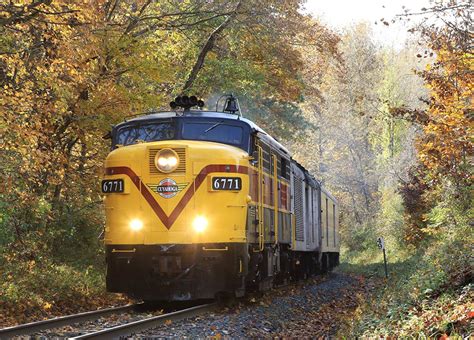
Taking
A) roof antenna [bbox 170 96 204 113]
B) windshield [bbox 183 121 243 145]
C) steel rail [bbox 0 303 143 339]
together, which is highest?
roof antenna [bbox 170 96 204 113]

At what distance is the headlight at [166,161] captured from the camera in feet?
36.7

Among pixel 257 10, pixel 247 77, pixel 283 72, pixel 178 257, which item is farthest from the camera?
pixel 283 72

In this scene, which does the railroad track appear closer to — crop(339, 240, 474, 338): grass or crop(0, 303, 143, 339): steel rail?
crop(0, 303, 143, 339): steel rail

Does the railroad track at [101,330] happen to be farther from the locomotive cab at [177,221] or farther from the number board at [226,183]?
the number board at [226,183]

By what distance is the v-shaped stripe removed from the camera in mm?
11133

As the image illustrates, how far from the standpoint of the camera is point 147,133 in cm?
1226

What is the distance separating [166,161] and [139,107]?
5456 millimetres

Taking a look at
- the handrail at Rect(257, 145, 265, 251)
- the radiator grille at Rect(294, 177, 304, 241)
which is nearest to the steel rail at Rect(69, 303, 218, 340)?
the handrail at Rect(257, 145, 265, 251)

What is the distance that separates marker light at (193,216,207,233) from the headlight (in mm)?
899

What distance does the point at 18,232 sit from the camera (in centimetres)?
1532

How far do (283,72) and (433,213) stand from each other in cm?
756

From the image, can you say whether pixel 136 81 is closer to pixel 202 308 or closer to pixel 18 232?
pixel 18 232

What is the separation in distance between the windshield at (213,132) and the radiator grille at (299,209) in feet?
17.4

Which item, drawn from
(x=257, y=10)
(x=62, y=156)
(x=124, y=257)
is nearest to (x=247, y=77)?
(x=257, y=10)
